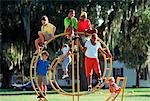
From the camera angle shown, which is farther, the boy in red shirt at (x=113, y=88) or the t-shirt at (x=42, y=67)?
the boy in red shirt at (x=113, y=88)

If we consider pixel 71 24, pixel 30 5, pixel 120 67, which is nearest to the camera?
pixel 71 24

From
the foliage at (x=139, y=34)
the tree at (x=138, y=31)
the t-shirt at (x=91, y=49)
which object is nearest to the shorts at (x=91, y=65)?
the t-shirt at (x=91, y=49)

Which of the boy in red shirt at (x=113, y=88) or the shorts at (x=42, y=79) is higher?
the shorts at (x=42, y=79)

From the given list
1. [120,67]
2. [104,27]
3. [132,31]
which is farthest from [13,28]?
[120,67]

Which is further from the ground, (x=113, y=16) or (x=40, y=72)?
(x=113, y=16)

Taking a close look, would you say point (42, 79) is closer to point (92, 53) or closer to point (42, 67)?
point (42, 67)

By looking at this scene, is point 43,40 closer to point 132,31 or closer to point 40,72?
point 40,72

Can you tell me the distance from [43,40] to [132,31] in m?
20.8

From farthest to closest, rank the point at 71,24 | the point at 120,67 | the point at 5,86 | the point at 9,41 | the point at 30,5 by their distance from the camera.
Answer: the point at 120,67
the point at 5,86
the point at 9,41
the point at 30,5
the point at 71,24

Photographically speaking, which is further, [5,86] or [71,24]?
[5,86]

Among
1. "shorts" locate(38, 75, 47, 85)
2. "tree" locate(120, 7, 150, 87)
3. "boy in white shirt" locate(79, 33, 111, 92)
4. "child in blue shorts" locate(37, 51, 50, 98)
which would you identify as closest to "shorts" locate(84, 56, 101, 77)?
"boy in white shirt" locate(79, 33, 111, 92)

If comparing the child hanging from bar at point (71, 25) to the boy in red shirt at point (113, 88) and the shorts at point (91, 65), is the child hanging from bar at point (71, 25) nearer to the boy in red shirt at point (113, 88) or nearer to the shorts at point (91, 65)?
the shorts at point (91, 65)

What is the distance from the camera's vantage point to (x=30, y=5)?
101ft

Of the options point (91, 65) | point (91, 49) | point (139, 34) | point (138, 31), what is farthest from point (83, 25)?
point (139, 34)
